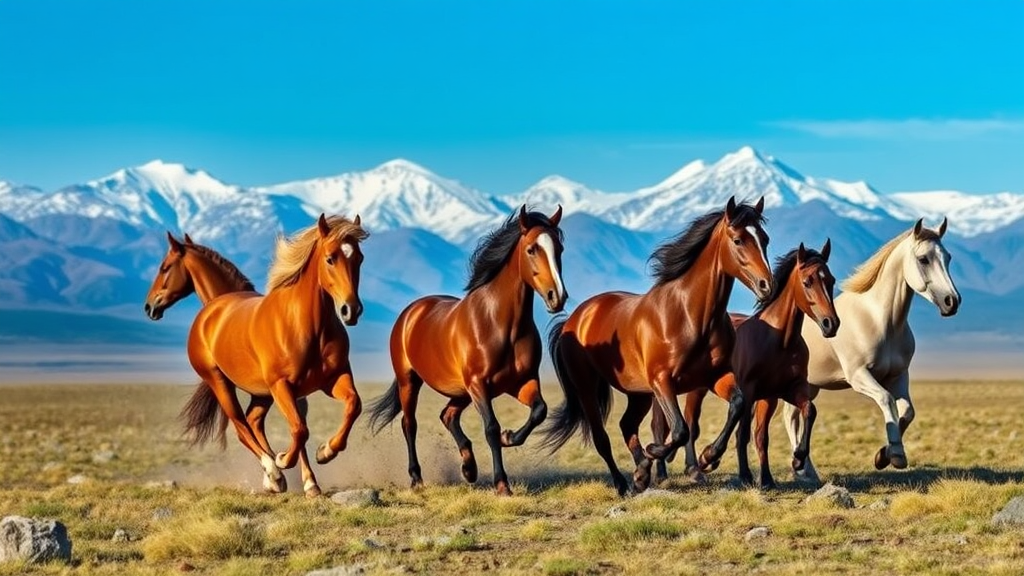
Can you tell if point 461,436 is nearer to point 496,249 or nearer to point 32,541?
point 496,249

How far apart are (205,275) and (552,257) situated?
5105 mm

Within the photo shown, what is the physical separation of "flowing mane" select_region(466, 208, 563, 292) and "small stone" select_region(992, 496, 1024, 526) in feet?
15.8

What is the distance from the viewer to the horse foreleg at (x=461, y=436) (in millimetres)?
15289

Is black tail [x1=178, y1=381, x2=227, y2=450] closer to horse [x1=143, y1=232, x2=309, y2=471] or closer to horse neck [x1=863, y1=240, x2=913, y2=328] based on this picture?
horse [x1=143, y1=232, x2=309, y2=471]

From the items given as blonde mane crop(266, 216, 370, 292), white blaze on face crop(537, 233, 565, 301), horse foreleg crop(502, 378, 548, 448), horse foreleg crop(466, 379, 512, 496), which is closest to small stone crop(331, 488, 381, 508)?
horse foreleg crop(466, 379, 512, 496)

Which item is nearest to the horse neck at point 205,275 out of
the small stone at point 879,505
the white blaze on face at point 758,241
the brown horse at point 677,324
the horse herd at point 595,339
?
the horse herd at point 595,339

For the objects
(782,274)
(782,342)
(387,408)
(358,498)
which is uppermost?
(782,274)

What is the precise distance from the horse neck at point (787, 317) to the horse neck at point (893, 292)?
1507 mm

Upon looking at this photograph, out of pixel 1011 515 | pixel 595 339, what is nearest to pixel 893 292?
pixel 595 339

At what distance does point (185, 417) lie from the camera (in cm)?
1756

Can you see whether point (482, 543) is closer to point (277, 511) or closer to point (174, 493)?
point (277, 511)

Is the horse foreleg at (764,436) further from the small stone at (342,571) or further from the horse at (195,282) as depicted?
the small stone at (342,571)

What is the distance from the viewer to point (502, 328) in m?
14.4

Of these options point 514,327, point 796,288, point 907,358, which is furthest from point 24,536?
point 907,358
